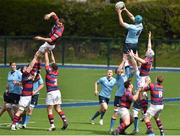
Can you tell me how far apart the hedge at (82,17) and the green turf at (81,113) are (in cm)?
1251

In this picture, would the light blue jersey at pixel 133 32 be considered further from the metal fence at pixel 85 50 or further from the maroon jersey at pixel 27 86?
the metal fence at pixel 85 50

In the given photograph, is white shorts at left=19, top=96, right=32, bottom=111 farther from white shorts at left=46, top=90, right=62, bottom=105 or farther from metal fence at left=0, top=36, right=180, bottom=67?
metal fence at left=0, top=36, right=180, bottom=67

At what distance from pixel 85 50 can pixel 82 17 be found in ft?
20.4

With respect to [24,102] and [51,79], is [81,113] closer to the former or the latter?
A: [51,79]

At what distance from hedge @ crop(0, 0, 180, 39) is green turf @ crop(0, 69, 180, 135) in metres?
12.5

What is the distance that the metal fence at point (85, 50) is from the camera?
55.4m

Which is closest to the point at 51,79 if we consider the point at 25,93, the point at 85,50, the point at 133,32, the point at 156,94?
the point at 25,93

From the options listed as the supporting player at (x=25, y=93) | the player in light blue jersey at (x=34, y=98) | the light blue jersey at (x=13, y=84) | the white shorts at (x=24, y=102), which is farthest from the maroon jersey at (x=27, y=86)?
the light blue jersey at (x=13, y=84)

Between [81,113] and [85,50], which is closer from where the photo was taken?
[81,113]

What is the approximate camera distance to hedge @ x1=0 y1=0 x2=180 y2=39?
2426 inches

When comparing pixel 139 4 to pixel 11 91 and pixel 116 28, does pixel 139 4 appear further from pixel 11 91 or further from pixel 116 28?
pixel 11 91

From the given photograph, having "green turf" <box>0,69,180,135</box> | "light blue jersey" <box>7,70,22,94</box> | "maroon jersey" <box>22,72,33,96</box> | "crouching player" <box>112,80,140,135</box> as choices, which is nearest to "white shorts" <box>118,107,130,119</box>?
"crouching player" <box>112,80,140,135</box>

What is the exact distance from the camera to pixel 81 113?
3028cm

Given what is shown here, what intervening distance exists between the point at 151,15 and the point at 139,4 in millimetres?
1246
